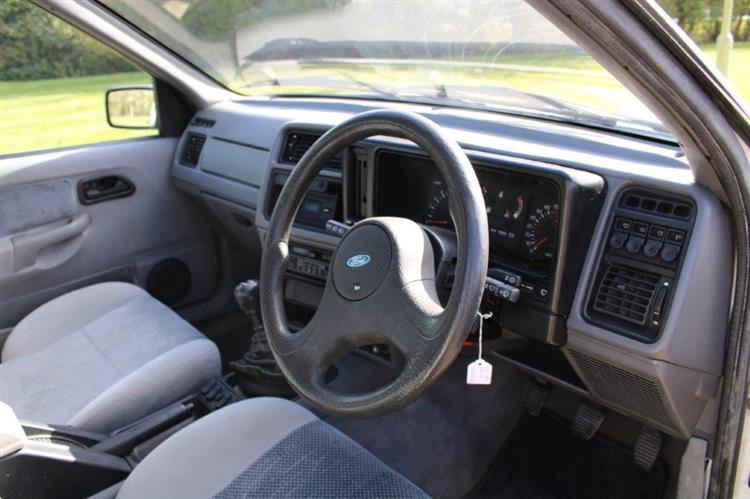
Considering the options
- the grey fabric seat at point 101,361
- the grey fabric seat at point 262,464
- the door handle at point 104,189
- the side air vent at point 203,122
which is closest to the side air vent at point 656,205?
the grey fabric seat at point 262,464

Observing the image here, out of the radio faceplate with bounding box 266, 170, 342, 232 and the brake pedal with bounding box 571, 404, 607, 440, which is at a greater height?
the radio faceplate with bounding box 266, 170, 342, 232

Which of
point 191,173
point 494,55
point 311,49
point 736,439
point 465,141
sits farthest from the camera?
point 191,173

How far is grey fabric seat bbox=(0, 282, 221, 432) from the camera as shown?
76.6 inches

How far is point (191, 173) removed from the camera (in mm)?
3033

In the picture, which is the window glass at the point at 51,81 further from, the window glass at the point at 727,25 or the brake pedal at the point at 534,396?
the window glass at the point at 727,25

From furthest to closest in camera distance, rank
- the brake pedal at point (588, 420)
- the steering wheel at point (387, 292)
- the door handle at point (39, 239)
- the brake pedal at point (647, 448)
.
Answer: the door handle at point (39, 239)
the brake pedal at point (588, 420)
the brake pedal at point (647, 448)
the steering wheel at point (387, 292)

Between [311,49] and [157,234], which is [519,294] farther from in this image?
[157,234]

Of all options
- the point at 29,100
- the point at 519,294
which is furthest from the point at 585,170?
the point at 29,100

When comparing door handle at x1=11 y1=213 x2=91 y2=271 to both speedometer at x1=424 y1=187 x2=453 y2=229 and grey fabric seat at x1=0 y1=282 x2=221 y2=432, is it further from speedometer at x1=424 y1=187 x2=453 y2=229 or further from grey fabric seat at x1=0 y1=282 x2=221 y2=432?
speedometer at x1=424 y1=187 x2=453 y2=229

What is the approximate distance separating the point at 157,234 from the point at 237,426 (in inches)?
65.4

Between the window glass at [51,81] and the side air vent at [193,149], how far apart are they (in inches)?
7.6

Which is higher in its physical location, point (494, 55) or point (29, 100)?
point (494, 55)

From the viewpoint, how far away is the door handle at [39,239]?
2607 mm

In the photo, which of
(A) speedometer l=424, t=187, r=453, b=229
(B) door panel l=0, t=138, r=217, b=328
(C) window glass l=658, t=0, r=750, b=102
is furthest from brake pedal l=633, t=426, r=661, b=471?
(B) door panel l=0, t=138, r=217, b=328
